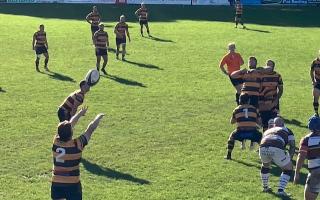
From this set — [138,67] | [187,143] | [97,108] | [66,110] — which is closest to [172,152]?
[187,143]

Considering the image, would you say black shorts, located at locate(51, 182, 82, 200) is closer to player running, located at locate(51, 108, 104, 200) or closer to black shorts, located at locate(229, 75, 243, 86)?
player running, located at locate(51, 108, 104, 200)

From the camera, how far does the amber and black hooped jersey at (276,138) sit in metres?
12.5

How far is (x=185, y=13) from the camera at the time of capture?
1966 inches

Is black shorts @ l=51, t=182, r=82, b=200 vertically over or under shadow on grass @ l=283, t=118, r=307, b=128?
over

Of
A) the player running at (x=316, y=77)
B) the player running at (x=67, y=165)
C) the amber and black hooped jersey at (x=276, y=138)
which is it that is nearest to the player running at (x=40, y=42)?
the player running at (x=316, y=77)

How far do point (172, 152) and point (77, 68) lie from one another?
12.3 metres

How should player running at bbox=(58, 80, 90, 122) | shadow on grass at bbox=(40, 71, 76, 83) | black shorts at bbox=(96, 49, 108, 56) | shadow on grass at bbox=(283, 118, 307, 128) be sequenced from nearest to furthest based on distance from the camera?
player running at bbox=(58, 80, 90, 122) → shadow on grass at bbox=(283, 118, 307, 128) → shadow on grass at bbox=(40, 71, 76, 83) → black shorts at bbox=(96, 49, 108, 56)

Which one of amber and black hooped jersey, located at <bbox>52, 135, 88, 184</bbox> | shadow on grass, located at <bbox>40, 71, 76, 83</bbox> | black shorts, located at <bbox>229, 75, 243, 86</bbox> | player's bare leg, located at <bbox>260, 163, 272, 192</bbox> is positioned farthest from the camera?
shadow on grass, located at <bbox>40, 71, 76, 83</bbox>

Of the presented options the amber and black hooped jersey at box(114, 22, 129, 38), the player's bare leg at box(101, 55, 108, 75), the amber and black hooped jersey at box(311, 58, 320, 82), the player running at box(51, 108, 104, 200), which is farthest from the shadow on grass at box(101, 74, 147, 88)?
the player running at box(51, 108, 104, 200)

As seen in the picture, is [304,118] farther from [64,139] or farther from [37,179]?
[64,139]

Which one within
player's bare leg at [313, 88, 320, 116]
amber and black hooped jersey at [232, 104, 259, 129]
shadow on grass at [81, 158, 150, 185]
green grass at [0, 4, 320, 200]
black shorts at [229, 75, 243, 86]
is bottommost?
shadow on grass at [81, 158, 150, 185]

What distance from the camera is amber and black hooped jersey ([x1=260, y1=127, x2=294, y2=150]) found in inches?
493

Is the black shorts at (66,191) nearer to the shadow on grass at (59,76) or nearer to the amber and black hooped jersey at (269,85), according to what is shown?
the amber and black hooped jersey at (269,85)

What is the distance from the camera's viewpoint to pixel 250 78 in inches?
645
